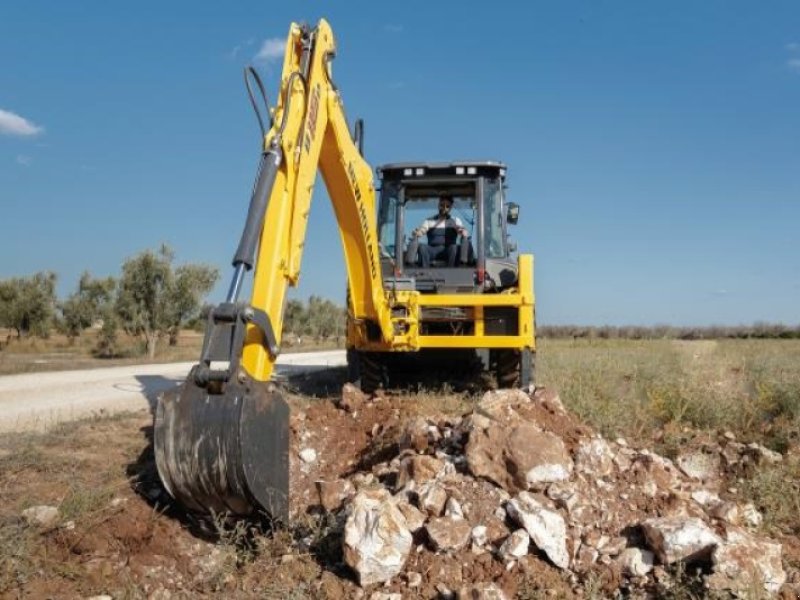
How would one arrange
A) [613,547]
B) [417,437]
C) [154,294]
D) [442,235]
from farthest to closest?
1. [154,294]
2. [442,235]
3. [417,437]
4. [613,547]

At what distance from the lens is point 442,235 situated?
9.05m

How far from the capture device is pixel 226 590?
150 inches

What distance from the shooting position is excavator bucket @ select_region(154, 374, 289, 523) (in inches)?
151

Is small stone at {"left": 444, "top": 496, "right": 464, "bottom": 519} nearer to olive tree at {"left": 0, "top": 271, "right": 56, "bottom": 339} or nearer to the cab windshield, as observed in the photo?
the cab windshield

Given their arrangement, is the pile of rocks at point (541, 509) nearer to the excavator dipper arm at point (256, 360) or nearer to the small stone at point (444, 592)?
the small stone at point (444, 592)

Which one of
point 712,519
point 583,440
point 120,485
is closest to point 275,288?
point 120,485

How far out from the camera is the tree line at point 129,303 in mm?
27594

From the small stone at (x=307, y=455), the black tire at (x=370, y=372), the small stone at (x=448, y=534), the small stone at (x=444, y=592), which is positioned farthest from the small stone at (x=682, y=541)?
the black tire at (x=370, y=372)

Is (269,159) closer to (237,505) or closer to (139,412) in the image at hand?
(237,505)

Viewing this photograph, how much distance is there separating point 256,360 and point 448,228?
525 centimetres

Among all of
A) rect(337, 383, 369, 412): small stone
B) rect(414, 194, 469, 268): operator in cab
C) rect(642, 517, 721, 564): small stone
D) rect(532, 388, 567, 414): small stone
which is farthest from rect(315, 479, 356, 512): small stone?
rect(414, 194, 469, 268): operator in cab

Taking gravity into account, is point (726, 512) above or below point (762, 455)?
below

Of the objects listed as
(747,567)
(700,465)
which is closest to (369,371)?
(700,465)

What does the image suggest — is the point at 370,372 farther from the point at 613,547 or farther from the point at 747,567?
the point at 747,567
